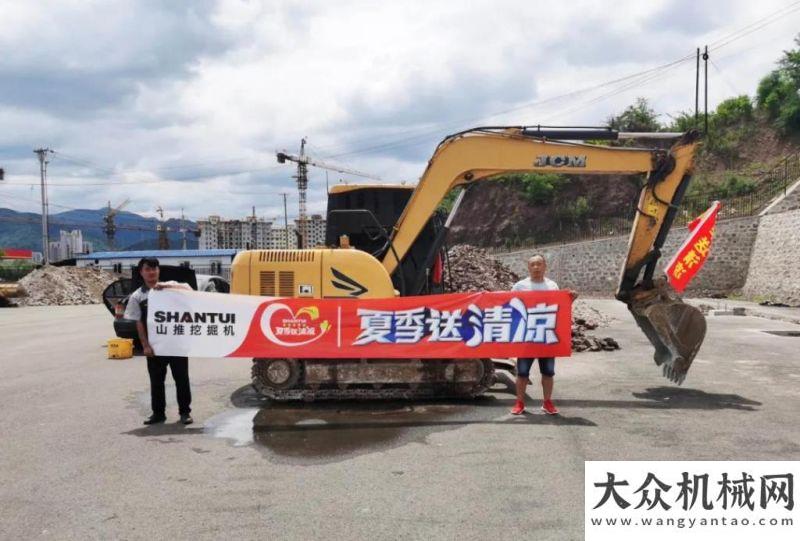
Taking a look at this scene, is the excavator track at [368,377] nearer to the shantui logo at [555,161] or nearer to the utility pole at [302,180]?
the shantui logo at [555,161]

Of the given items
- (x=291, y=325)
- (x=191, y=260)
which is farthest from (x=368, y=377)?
(x=191, y=260)

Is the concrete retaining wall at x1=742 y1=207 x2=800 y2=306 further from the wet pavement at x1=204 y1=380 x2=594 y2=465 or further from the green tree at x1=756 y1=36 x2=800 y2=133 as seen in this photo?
the wet pavement at x1=204 y1=380 x2=594 y2=465

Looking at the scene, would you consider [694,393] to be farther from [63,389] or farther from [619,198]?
[619,198]

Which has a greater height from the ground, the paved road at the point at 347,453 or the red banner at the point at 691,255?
the red banner at the point at 691,255

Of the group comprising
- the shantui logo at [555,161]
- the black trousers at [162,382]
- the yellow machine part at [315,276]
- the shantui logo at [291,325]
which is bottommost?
the black trousers at [162,382]

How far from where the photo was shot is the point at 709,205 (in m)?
34.5

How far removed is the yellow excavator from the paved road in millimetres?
397

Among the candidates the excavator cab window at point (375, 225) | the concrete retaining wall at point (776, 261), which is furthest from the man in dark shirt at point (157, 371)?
the concrete retaining wall at point (776, 261)

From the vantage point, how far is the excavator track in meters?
7.47

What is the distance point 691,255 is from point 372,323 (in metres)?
4.39

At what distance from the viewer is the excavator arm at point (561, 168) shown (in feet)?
28.0

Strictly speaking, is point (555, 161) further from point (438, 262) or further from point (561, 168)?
point (438, 262)

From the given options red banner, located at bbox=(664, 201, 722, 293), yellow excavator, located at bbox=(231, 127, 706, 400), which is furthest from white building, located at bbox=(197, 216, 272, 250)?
red banner, located at bbox=(664, 201, 722, 293)

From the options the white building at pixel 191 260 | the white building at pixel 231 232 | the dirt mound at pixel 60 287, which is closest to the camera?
the dirt mound at pixel 60 287
